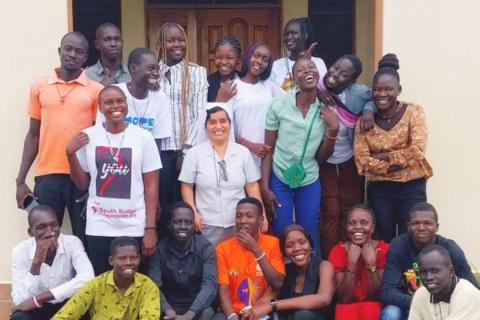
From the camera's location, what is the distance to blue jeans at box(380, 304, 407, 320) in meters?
5.55

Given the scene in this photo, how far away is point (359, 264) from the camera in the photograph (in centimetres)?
583

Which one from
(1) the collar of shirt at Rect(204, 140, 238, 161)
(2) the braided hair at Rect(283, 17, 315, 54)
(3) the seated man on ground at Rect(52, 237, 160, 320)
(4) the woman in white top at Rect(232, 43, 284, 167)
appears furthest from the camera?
(2) the braided hair at Rect(283, 17, 315, 54)

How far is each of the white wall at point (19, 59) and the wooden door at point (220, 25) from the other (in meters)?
2.67

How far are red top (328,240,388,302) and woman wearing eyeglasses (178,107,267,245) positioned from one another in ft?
1.77

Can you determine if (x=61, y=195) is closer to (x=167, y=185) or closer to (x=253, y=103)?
(x=167, y=185)

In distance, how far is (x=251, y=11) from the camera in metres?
9.16

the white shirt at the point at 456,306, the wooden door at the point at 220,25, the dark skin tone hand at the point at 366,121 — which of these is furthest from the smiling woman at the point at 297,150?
the wooden door at the point at 220,25

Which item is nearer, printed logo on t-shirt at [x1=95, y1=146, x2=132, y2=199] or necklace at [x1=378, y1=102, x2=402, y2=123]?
printed logo on t-shirt at [x1=95, y1=146, x2=132, y2=199]

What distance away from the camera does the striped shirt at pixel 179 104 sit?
611 centimetres

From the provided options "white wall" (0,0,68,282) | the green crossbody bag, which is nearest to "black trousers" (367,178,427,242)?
the green crossbody bag

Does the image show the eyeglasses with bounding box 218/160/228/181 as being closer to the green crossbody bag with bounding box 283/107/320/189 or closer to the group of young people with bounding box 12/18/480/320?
the group of young people with bounding box 12/18/480/320

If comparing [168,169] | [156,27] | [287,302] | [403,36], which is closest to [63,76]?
[168,169]

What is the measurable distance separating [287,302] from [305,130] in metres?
1.22

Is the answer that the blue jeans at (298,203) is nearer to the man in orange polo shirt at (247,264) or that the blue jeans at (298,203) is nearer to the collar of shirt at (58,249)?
the man in orange polo shirt at (247,264)
